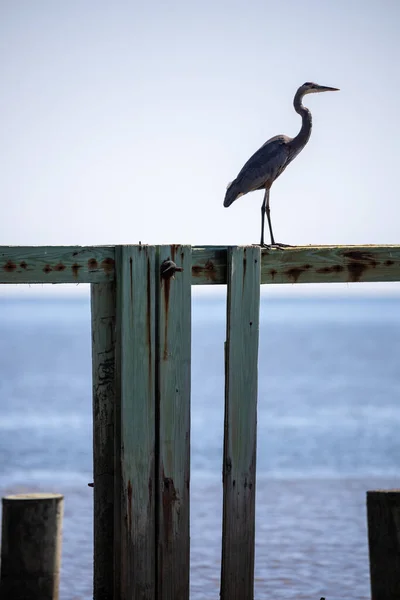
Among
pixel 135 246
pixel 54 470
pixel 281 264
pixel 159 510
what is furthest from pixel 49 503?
pixel 54 470

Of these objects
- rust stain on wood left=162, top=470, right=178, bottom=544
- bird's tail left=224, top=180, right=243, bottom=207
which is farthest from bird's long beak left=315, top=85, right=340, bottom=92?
rust stain on wood left=162, top=470, right=178, bottom=544

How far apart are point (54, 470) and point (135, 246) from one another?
11214 millimetres

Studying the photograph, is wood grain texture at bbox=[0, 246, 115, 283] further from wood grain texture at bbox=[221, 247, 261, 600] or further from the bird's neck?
the bird's neck

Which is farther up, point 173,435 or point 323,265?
point 323,265

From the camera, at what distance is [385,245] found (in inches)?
231

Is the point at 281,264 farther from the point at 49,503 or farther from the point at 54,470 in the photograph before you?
the point at 54,470

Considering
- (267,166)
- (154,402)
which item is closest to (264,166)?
(267,166)

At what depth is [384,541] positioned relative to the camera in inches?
211

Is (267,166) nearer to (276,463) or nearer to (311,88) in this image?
(311,88)

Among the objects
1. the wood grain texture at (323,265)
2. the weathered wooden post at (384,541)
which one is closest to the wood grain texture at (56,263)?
the wood grain texture at (323,265)

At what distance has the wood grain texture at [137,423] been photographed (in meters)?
5.27

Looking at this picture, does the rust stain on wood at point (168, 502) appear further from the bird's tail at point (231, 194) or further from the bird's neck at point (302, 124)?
the bird's neck at point (302, 124)

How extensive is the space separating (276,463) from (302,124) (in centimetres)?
837

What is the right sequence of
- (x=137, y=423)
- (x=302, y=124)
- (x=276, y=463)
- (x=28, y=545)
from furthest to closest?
(x=276, y=463) < (x=302, y=124) < (x=28, y=545) < (x=137, y=423)
